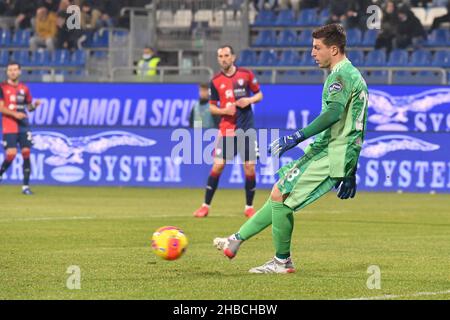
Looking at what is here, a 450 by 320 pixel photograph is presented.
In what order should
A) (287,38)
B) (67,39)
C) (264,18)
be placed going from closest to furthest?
(287,38) → (264,18) → (67,39)

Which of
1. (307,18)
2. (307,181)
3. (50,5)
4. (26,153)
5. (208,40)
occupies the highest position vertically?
(50,5)

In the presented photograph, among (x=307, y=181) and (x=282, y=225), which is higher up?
(x=307, y=181)

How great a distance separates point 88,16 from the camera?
3397cm

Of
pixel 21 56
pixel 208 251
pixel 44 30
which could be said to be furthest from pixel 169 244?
pixel 44 30

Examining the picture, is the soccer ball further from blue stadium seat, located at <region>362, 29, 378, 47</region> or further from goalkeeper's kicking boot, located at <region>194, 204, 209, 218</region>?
blue stadium seat, located at <region>362, 29, 378, 47</region>

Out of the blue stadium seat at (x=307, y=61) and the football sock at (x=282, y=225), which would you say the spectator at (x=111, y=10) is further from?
the football sock at (x=282, y=225)

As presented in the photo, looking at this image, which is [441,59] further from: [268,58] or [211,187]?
[211,187]

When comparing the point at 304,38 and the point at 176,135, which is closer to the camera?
the point at 176,135

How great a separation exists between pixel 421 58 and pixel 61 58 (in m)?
10.3

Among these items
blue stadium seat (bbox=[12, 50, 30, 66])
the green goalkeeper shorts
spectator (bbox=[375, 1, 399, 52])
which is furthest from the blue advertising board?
the green goalkeeper shorts

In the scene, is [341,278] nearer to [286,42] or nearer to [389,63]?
[389,63]

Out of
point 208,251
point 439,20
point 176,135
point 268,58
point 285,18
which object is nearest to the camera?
point 208,251

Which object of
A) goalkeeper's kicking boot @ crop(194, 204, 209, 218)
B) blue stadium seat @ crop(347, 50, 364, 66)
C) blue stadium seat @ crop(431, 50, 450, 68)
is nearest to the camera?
goalkeeper's kicking boot @ crop(194, 204, 209, 218)

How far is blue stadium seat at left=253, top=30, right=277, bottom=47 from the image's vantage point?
31.8m
